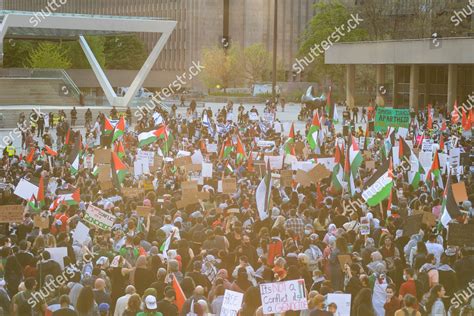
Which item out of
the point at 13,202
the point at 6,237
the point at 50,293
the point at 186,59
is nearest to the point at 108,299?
the point at 50,293

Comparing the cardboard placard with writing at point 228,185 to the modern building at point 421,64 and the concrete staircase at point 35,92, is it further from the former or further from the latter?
the concrete staircase at point 35,92

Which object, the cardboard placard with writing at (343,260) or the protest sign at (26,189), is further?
the protest sign at (26,189)

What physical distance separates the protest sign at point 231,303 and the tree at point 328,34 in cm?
7339

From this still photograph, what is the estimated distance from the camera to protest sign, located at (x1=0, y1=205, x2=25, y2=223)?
14805 millimetres

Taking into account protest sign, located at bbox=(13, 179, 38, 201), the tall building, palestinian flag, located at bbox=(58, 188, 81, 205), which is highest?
the tall building

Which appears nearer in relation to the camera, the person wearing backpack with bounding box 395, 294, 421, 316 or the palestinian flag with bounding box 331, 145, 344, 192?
the person wearing backpack with bounding box 395, 294, 421, 316

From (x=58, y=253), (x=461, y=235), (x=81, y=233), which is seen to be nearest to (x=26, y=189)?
(x=81, y=233)

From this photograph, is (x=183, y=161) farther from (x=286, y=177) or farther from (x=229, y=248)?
(x=229, y=248)

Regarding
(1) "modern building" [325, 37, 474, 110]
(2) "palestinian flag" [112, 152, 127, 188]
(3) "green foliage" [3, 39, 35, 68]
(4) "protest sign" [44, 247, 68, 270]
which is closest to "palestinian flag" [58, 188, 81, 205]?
(2) "palestinian flag" [112, 152, 127, 188]

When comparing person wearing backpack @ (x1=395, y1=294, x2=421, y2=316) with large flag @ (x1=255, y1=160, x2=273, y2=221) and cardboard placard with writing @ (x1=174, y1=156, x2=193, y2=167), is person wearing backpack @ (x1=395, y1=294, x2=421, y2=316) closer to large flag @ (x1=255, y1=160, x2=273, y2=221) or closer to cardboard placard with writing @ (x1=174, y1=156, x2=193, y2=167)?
large flag @ (x1=255, y1=160, x2=273, y2=221)

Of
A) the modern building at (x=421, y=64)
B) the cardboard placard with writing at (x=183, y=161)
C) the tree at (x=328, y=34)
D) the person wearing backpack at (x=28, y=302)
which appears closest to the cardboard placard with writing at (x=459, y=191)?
the cardboard placard with writing at (x=183, y=161)

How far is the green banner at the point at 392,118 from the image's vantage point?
27500mm

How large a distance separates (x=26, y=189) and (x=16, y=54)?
275 feet

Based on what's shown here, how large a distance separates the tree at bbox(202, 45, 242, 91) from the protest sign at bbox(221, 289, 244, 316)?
267 feet
